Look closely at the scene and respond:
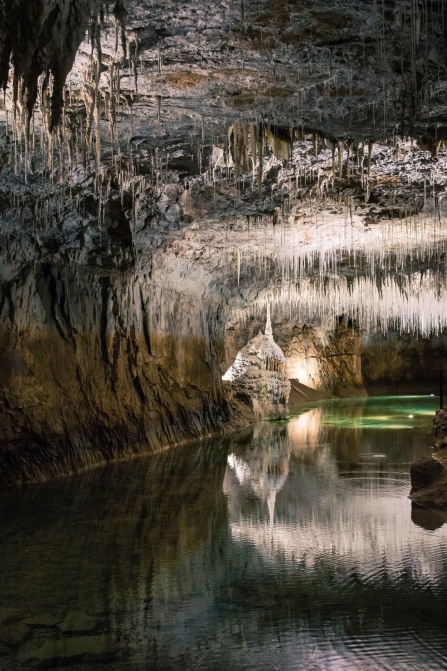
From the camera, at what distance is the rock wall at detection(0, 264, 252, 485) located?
10180mm

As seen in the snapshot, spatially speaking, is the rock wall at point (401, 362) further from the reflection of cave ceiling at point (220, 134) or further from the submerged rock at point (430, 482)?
the submerged rock at point (430, 482)

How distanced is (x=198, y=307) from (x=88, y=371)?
5542 mm

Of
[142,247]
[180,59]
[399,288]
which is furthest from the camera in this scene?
[399,288]

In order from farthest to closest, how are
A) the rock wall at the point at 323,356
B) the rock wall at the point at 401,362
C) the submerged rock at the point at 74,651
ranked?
the rock wall at the point at 401,362, the rock wall at the point at 323,356, the submerged rock at the point at 74,651

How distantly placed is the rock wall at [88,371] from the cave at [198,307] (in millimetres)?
45

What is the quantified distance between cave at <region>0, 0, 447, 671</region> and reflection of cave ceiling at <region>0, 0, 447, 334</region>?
0.03 meters

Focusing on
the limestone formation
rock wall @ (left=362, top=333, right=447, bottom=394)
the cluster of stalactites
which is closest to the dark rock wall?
rock wall @ (left=362, top=333, right=447, bottom=394)

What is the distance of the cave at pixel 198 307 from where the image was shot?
15.7ft

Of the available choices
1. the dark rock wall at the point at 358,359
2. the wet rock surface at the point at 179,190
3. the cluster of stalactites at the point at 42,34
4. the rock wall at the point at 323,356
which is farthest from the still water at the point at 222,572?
the dark rock wall at the point at 358,359

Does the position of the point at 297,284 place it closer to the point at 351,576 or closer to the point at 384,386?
the point at 351,576

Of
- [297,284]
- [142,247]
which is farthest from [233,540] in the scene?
[297,284]

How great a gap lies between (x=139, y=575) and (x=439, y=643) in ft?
8.42

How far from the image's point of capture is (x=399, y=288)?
1791 centimetres

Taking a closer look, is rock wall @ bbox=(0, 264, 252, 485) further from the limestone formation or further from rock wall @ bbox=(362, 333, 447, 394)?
rock wall @ bbox=(362, 333, 447, 394)
